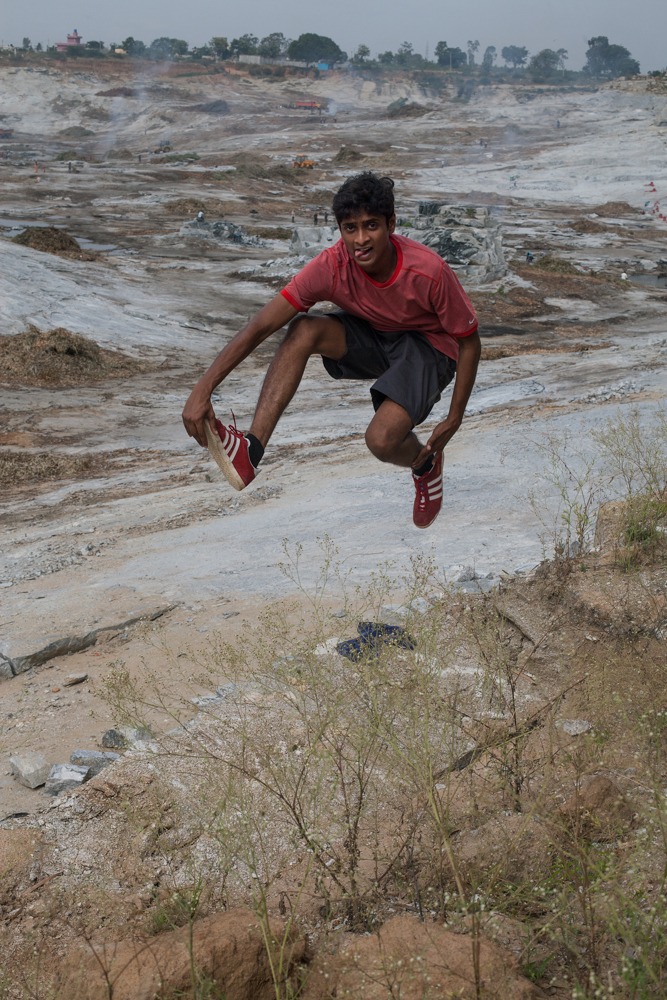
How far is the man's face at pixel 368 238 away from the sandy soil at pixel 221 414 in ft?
5.31

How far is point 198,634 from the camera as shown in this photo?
5281mm

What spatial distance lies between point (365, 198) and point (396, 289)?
14.4 inches

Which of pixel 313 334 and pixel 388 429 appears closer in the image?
pixel 388 429

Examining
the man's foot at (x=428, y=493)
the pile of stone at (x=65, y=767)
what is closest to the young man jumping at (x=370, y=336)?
the man's foot at (x=428, y=493)

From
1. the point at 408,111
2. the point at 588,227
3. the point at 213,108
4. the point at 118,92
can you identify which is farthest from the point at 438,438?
the point at 118,92

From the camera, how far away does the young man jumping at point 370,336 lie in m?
3.61

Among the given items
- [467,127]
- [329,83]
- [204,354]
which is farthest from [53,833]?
[329,83]

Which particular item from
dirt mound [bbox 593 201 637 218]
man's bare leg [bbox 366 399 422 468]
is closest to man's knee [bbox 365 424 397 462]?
man's bare leg [bbox 366 399 422 468]

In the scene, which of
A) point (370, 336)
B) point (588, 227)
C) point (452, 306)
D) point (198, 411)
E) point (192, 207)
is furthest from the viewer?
point (192, 207)

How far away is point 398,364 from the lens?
155 inches

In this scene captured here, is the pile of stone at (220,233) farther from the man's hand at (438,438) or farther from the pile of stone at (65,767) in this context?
the pile of stone at (65,767)

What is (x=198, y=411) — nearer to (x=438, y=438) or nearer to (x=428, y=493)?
(x=438, y=438)

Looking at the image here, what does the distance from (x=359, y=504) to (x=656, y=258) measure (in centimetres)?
2095

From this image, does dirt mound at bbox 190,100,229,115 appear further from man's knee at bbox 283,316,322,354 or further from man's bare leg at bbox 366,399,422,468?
man's bare leg at bbox 366,399,422,468
